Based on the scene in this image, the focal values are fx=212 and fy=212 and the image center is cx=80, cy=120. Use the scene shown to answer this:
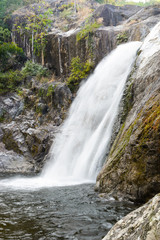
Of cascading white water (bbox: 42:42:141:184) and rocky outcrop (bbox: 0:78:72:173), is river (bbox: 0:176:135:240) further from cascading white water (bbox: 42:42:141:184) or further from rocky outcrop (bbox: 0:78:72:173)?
rocky outcrop (bbox: 0:78:72:173)

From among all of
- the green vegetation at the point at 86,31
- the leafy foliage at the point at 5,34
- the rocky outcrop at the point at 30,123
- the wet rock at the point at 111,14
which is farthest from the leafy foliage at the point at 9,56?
the wet rock at the point at 111,14

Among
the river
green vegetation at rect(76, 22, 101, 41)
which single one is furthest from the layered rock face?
green vegetation at rect(76, 22, 101, 41)

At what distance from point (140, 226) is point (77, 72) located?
1524 centimetres

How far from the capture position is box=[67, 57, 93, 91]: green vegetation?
53.2ft

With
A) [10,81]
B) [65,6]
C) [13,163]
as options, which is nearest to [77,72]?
[10,81]

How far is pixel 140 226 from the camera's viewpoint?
2.20 metres

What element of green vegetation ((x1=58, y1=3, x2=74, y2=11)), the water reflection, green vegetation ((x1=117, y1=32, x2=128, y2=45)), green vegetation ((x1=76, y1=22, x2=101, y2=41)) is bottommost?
the water reflection

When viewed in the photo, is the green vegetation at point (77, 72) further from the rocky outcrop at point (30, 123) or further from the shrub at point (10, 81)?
the shrub at point (10, 81)

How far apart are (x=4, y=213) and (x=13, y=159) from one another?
30.8 feet

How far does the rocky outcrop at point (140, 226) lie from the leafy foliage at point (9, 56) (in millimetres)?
21675

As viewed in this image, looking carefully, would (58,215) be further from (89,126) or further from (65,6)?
(65,6)

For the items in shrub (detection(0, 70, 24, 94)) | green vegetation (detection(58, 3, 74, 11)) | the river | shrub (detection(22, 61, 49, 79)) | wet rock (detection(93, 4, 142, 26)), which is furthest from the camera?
green vegetation (detection(58, 3, 74, 11))

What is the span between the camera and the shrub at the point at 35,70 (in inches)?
779

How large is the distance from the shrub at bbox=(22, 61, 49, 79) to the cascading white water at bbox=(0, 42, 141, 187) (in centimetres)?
575
